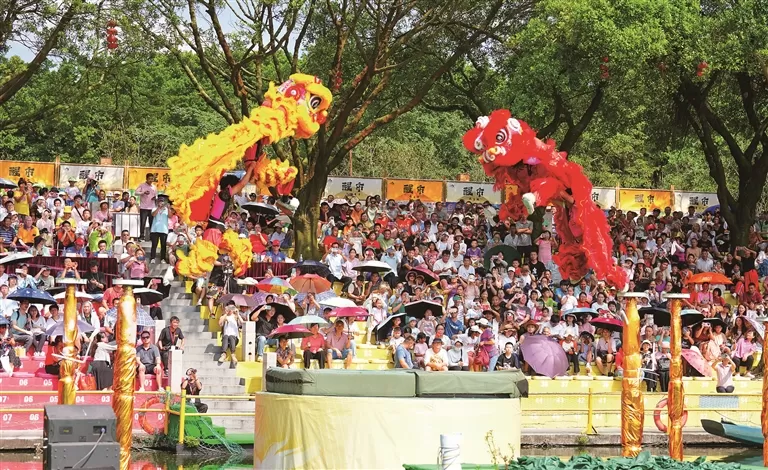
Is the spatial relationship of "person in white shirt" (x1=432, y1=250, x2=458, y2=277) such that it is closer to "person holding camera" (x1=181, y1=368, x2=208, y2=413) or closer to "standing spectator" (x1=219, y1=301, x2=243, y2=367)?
"standing spectator" (x1=219, y1=301, x2=243, y2=367)

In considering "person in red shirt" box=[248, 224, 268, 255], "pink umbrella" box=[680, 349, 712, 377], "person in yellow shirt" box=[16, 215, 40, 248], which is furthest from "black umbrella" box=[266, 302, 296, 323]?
"pink umbrella" box=[680, 349, 712, 377]

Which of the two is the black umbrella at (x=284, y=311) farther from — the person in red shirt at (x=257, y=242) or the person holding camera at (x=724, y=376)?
the person holding camera at (x=724, y=376)

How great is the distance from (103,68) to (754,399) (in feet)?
54.9

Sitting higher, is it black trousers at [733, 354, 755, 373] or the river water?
black trousers at [733, 354, 755, 373]

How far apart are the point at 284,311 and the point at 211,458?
150 inches

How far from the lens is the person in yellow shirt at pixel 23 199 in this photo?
2509 centimetres

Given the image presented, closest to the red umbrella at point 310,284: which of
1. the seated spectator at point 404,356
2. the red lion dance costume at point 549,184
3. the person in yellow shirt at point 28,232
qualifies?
the seated spectator at point 404,356

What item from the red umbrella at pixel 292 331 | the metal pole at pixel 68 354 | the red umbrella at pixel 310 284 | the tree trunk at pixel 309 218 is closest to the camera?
the metal pole at pixel 68 354

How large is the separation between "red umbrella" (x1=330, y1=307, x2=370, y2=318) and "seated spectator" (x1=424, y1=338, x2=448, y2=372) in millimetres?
1437

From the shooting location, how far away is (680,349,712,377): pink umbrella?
2139cm

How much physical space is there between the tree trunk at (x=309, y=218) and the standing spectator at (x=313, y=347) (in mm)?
5192

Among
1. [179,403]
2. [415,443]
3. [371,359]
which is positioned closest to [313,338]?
[371,359]

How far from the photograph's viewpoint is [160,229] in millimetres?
23922

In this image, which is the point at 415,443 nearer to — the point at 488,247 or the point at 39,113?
the point at 488,247
